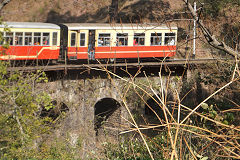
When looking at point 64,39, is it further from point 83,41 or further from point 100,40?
point 100,40

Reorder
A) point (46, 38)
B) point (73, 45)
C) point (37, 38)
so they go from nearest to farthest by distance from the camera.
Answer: point (37, 38)
point (46, 38)
point (73, 45)

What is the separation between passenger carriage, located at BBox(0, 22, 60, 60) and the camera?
63.2 feet

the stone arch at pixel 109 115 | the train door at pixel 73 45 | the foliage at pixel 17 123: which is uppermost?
the train door at pixel 73 45

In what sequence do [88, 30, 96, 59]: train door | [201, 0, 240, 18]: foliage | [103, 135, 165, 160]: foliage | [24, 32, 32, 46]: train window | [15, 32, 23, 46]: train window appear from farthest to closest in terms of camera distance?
[88, 30, 96, 59]: train door
[24, 32, 32, 46]: train window
[15, 32, 23, 46]: train window
[201, 0, 240, 18]: foliage
[103, 135, 165, 160]: foliage

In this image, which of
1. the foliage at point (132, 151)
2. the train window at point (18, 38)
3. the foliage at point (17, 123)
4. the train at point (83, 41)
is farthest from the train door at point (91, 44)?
the foliage at point (132, 151)

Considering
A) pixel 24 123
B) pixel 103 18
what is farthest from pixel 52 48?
pixel 103 18

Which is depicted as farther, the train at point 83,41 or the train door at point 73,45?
the train door at point 73,45

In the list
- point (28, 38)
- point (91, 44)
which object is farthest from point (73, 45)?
point (28, 38)

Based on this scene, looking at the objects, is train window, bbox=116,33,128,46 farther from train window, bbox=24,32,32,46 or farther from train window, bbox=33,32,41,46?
train window, bbox=24,32,32,46

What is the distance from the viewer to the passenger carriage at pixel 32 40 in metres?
19.3

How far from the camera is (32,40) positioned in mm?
19938

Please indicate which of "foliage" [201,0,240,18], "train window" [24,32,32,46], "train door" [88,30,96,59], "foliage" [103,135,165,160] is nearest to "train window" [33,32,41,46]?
"train window" [24,32,32,46]

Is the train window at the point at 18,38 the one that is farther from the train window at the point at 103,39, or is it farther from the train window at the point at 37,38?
the train window at the point at 103,39

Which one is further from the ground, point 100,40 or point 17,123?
point 100,40
